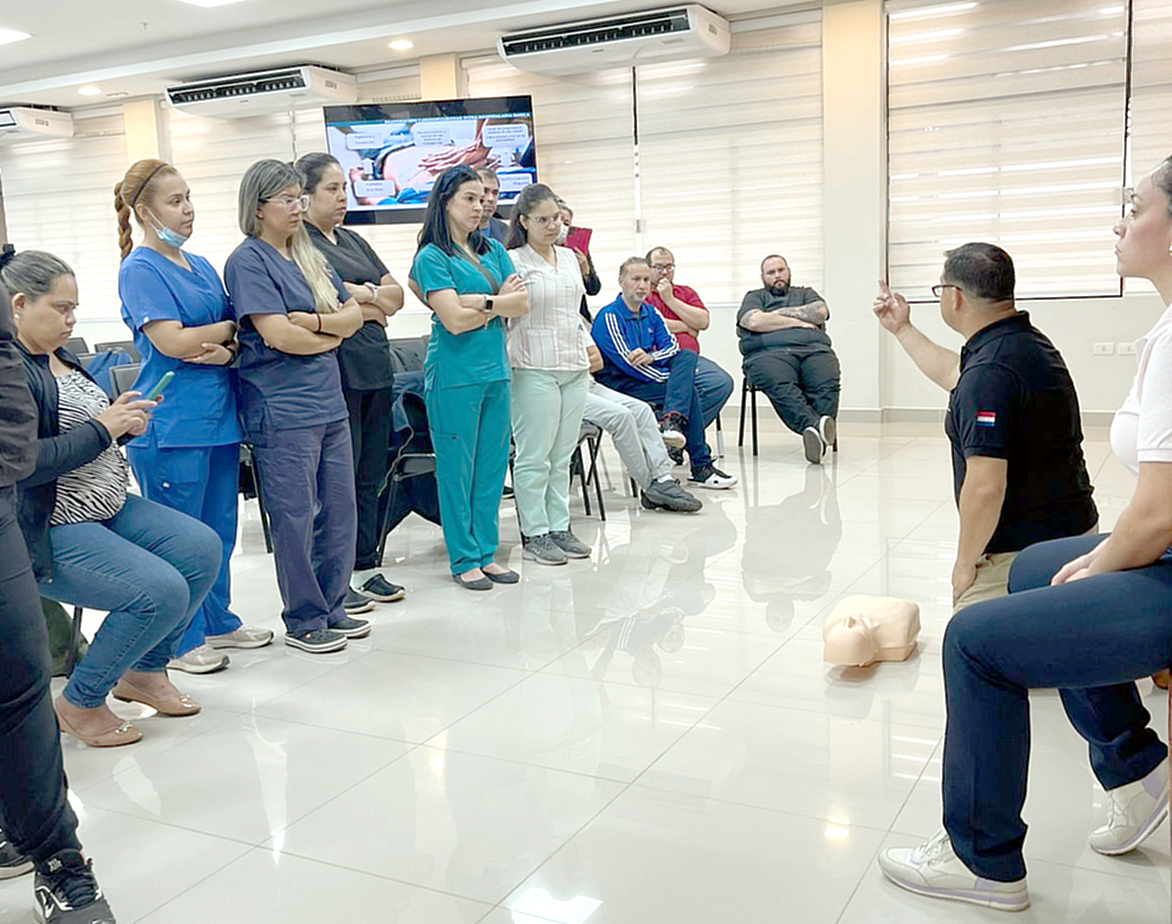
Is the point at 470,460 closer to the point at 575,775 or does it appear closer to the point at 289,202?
the point at 289,202

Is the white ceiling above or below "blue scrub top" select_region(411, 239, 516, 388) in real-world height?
above

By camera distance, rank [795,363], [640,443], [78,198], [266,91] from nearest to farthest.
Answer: [640,443] → [795,363] → [266,91] → [78,198]

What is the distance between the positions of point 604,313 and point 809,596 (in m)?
2.24

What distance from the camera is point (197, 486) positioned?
3277 millimetres

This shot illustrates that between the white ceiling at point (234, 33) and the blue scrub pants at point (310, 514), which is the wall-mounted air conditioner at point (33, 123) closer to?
the white ceiling at point (234, 33)

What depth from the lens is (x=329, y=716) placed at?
298 centimetres

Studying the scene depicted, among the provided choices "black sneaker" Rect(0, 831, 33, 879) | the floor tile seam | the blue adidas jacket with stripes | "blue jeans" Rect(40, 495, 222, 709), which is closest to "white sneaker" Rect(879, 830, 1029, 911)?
the floor tile seam

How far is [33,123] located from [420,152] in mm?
4473

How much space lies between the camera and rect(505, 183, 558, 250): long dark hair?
4.26m

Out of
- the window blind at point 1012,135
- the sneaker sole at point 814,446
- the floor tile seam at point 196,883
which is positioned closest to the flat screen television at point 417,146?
the window blind at point 1012,135

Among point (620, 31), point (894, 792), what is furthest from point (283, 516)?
point (620, 31)

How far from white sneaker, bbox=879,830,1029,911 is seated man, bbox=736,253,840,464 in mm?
4565

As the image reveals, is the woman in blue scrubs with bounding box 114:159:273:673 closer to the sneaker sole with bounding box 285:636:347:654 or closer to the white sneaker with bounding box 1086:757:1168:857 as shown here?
the sneaker sole with bounding box 285:636:347:654

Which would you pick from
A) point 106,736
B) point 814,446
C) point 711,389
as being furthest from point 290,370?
point 814,446
